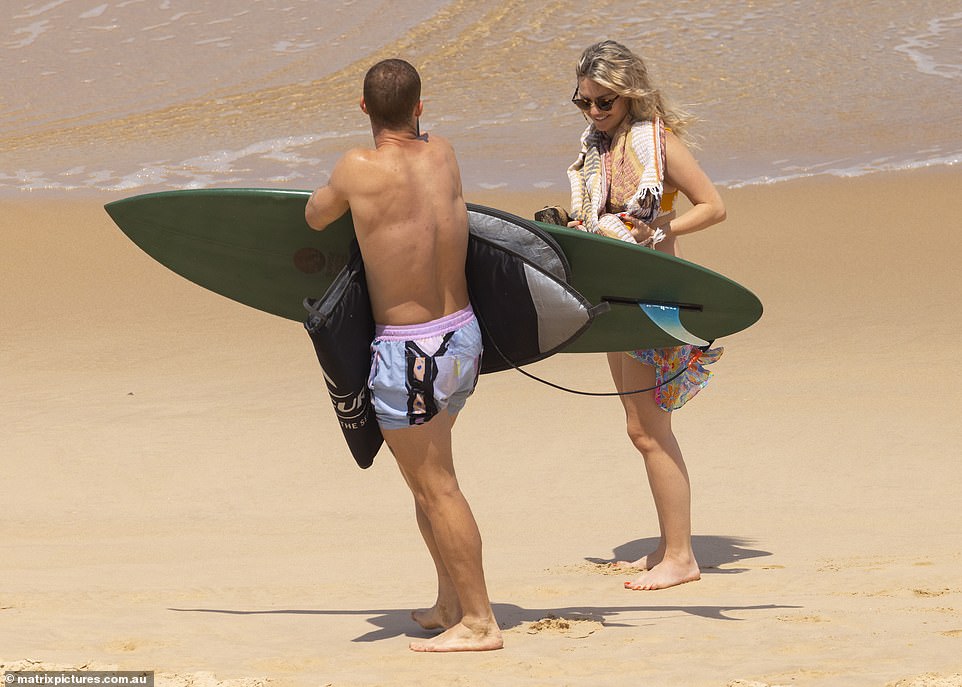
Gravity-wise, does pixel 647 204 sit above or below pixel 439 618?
above

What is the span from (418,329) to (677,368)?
133 centimetres

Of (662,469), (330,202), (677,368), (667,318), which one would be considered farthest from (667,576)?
(330,202)

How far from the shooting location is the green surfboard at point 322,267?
4.39 metres

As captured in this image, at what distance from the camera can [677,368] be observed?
4.85 m

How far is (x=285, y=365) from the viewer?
9016 mm

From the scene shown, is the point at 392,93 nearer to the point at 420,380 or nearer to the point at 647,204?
the point at 420,380

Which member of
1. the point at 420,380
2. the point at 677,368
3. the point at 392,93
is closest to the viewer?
the point at 392,93

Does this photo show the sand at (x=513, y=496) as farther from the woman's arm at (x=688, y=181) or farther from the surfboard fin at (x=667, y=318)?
the woman's arm at (x=688, y=181)

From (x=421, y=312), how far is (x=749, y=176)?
10.1 metres


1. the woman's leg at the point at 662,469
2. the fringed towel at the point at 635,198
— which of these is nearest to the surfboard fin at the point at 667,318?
the fringed towel at the point at 635,198


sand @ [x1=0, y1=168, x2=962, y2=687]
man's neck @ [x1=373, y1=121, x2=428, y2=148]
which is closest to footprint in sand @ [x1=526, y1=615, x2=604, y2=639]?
sand @ [x1=0, y1=168, x2=962, y2=687]

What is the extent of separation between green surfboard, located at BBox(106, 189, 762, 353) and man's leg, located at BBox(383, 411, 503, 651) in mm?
703

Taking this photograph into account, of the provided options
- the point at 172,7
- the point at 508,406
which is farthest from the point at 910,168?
the point at 172,7

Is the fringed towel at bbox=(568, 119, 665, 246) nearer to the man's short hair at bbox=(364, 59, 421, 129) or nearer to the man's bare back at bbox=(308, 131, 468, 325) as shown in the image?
the man's bare back at bbox=(308, 131, 468, 325)
